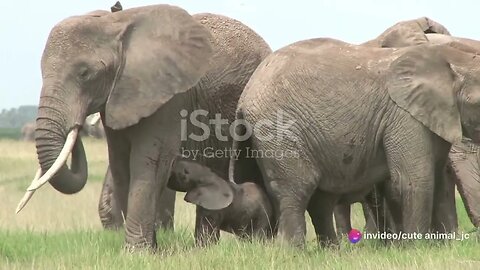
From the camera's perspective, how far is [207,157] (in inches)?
303

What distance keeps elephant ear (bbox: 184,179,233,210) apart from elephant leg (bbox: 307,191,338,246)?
0.75m

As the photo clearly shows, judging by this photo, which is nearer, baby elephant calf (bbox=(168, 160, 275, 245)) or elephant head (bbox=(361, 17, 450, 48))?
baby elephant calf (bbox=(168, 160, 275, 245))

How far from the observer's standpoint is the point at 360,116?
22.7ft

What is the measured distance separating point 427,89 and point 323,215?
4.50 feet

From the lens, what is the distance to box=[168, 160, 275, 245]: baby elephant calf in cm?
718

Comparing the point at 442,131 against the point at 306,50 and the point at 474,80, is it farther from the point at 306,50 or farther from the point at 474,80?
the point at 306,50

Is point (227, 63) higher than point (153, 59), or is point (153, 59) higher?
point (153, 59)

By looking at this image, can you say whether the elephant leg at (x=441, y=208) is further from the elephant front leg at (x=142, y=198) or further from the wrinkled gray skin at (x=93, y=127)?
the wrinkled gray skin at (x=93, y=127)

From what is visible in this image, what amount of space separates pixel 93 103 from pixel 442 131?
2.50m

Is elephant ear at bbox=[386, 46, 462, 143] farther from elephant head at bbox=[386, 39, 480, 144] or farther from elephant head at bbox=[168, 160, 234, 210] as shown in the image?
elephant head at bbox=[168, 160, 234, 210]

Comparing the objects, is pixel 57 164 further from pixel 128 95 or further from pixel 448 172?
pixel 448 172

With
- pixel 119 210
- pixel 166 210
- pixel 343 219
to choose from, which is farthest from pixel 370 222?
pixel 119 210

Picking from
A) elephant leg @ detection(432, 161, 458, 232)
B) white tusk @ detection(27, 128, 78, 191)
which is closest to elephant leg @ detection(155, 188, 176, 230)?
white tusk @ detection(27, 128, 78, 191)

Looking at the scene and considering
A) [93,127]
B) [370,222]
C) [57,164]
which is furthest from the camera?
[93,127]
